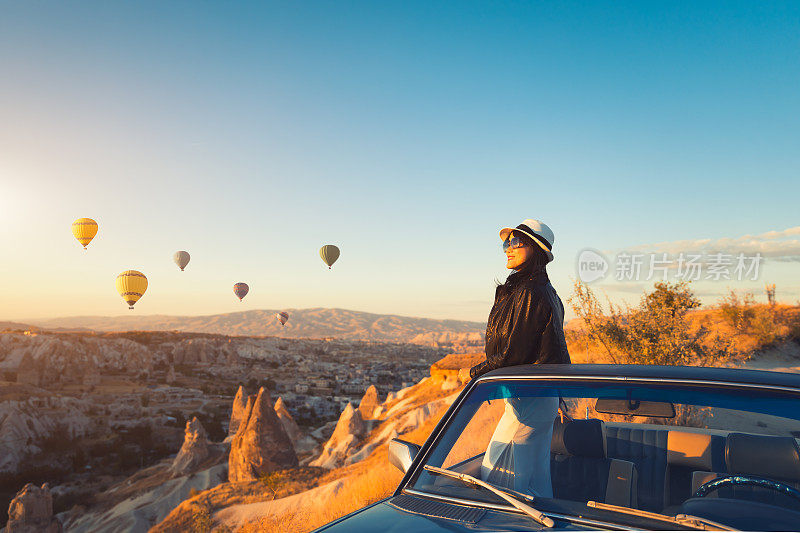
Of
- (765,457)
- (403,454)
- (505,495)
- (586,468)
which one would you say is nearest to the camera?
(505,495)

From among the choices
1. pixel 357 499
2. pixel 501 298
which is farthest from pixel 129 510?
pixel 501 298

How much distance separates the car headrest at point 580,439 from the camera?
284 centimetres

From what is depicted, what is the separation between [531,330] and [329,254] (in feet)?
153

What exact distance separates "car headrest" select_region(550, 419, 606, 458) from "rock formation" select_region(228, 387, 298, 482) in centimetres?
4046

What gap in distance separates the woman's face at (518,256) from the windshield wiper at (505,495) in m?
1.74

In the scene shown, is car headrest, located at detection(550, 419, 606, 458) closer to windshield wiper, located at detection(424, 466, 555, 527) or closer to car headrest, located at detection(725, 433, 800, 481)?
car headrest, located at detection(725, 433, 800, 481)

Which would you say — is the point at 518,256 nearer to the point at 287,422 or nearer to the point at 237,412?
the point at 287,422

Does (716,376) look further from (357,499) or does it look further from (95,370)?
(95,370)

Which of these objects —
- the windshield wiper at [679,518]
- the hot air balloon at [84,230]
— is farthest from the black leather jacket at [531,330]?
the hot air balloon at [84,230]

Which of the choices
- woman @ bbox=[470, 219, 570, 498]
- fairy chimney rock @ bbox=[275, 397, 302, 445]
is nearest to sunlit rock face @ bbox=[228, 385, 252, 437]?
fairy chimney rock @ bbox=[275, 397, 302, 445]

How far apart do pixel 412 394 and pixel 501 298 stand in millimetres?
45580

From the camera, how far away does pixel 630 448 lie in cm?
299

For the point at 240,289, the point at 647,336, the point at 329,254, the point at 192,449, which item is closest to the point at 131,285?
the point at 240,289

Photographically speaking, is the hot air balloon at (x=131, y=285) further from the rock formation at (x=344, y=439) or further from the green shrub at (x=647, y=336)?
the green shrub at (x=647, y=336)
